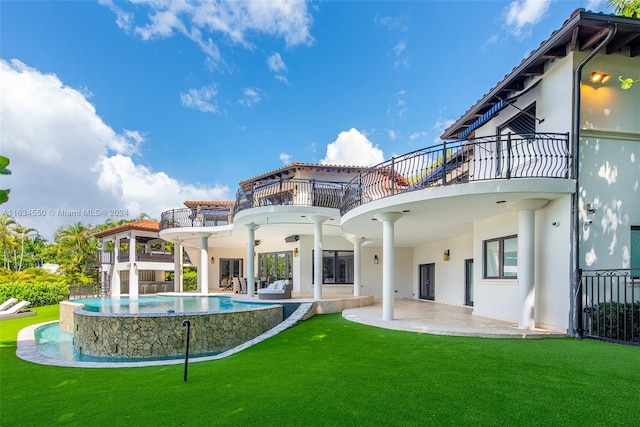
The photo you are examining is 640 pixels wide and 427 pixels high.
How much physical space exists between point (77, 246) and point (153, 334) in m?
38.6

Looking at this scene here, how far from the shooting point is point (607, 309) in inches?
302

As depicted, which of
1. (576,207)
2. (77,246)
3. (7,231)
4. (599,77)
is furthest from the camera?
(77,246)

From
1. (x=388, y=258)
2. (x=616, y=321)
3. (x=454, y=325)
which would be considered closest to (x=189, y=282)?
(x=388, y=258)

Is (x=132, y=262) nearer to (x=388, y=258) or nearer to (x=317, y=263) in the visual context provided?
(x=317, y=263)

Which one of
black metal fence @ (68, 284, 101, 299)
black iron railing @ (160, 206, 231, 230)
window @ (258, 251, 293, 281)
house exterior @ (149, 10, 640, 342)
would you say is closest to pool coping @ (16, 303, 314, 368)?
house exterior @ (149, 10, 640, 342)

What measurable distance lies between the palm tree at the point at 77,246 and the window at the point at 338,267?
32.4 metres

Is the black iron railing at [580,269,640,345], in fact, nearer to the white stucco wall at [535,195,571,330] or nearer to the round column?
the white stucco wall at [535,195,571,330]

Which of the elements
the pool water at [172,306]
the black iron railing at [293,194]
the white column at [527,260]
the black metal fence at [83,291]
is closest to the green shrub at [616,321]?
the white column at [527,260]

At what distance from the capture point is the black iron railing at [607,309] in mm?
7348

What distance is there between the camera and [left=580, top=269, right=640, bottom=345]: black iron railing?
7.35 meters

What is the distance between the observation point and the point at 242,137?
3788cm

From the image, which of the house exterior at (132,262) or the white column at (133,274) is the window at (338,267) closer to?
the house exterior at (132,262)

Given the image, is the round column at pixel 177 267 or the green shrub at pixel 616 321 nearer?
the green shrub at pixel 616 321

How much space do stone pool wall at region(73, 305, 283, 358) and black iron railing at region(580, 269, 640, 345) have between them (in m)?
9.57
